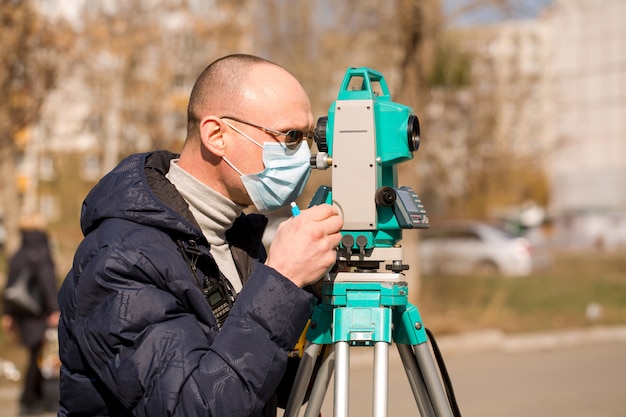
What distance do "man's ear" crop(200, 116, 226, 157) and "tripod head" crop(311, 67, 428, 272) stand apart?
0.83 ft

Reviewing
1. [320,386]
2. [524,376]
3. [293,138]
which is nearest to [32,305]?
[524,376]

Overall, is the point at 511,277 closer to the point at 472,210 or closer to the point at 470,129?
the point at 470,129

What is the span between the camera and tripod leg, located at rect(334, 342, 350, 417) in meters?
2.53

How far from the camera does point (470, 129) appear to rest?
91.1 ft

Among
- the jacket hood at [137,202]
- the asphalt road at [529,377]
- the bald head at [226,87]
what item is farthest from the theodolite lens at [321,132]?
the asphalt road at [529,377]

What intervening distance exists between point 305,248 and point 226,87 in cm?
55

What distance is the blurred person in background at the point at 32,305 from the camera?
8.16m

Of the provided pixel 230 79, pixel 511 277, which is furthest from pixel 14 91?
pixel 511 277

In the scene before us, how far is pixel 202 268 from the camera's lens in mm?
2494

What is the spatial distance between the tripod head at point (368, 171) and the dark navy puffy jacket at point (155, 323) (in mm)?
261

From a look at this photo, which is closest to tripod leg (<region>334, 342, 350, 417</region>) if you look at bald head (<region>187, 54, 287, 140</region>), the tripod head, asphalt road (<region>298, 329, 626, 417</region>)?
the tripod head

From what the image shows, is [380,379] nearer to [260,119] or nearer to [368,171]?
[368,171]

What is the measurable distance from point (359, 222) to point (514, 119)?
87.0ft

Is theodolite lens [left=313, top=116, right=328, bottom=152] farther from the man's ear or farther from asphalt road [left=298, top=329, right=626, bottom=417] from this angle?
asphalt road [left=298, top=329, right=626, bottom=417]
